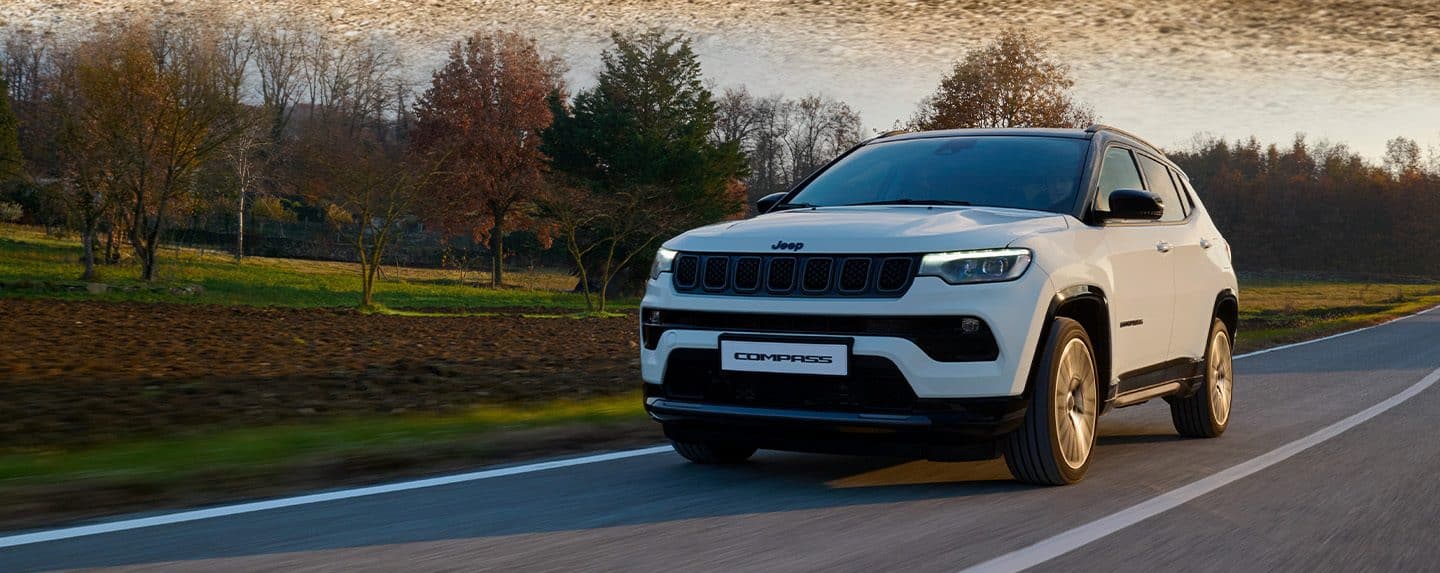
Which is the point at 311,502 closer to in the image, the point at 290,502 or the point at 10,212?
the point at 290,502

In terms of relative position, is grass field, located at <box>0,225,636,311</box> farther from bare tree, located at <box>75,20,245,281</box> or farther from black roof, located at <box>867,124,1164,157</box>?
black roof, located at <box>867,124,1164,157</box>

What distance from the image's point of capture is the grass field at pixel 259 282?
131ft

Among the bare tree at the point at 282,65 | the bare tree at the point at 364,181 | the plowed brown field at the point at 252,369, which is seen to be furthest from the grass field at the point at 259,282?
the bare tree at the point at 282,65

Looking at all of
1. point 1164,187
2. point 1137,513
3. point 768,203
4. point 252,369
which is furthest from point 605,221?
point 1137,513

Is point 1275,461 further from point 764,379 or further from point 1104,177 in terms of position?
point 764,379

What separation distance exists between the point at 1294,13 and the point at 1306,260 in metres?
122

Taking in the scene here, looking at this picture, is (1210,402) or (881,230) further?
(1210,402)

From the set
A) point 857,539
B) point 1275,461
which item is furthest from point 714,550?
point 1275,461

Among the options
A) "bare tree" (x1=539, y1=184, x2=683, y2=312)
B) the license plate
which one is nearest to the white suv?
the license plate

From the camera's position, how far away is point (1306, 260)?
12281 cm

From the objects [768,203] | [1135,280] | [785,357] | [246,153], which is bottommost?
[785,357]

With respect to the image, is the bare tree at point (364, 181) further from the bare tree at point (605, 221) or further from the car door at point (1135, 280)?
the car door at point (1135, 280)

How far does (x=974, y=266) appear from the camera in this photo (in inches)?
222

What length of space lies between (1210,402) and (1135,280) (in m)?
1.79
